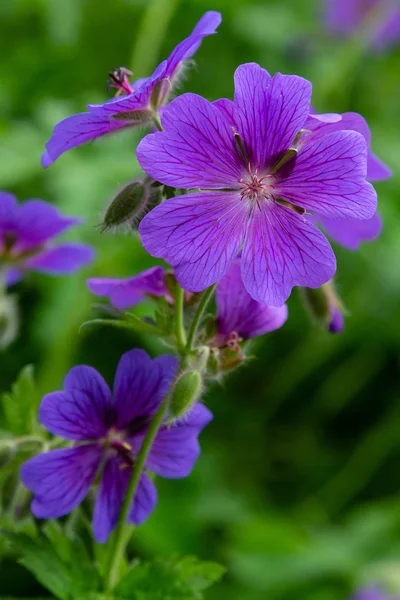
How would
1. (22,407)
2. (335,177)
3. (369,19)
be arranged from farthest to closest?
(369,19)
(22,407)
(335,177)

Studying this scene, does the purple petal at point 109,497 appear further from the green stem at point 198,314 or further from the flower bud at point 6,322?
the flower bud at point 6,322

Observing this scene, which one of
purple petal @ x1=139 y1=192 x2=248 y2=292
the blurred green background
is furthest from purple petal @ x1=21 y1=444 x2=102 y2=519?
the blurred green background

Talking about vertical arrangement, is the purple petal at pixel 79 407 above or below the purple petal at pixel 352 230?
below

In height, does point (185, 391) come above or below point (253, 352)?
below

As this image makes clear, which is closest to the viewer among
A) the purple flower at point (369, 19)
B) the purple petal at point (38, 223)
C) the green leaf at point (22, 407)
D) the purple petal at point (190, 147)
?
the purple petal at point (190, 147)

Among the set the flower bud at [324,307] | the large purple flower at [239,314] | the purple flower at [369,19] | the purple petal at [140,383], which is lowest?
the purple petal at [140,383]

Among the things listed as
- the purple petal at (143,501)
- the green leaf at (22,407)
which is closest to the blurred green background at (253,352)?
the green leaf at (22,407)

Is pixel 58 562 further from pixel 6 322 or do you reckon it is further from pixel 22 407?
pixel 6 322

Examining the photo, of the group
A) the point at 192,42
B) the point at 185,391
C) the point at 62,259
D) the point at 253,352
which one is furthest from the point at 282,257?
the point at 253,352
